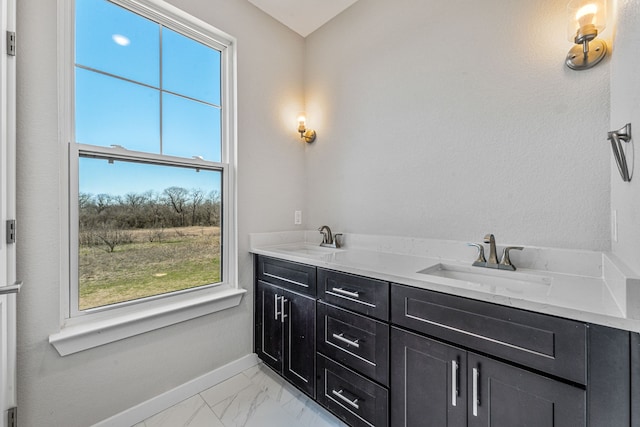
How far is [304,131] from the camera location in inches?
91.6

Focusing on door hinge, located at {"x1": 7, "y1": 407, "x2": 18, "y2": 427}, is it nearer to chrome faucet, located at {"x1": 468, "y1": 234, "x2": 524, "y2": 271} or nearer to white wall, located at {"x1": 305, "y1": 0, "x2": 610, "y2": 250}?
white wall, located at {"x1": 305, "y1": 0, "x2": 610, "y2": 250}

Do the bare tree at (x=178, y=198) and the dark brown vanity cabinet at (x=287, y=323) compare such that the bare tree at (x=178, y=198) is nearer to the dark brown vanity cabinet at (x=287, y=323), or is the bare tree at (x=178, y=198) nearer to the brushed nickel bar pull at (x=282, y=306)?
the dark brown vanity cabinet at (x=287, y=323)

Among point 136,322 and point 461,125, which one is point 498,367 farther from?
point 136,322

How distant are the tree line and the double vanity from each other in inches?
23.2

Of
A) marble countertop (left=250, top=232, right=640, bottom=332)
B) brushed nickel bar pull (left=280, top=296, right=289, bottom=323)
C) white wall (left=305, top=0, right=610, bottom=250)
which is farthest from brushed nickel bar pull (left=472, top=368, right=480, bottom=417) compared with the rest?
brushed nickel bar pull (left=280, top=296, right=289, bottom=323)

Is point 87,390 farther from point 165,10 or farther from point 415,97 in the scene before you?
point 415,97

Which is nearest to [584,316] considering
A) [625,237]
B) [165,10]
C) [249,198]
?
[625,237]

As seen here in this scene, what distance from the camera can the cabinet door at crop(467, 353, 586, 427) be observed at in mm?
791

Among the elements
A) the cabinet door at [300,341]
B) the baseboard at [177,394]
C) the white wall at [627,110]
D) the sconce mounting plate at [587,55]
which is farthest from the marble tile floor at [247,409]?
the sconce mounting plate at [587,55]

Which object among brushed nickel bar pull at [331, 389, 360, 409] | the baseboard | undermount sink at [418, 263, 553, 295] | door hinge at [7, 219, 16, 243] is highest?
door hinge at [7, 219, 16, 243]

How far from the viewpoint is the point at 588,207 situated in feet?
3.90

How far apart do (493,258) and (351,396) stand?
1001mm

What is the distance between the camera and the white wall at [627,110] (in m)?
0.81

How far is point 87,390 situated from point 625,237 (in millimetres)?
2431
